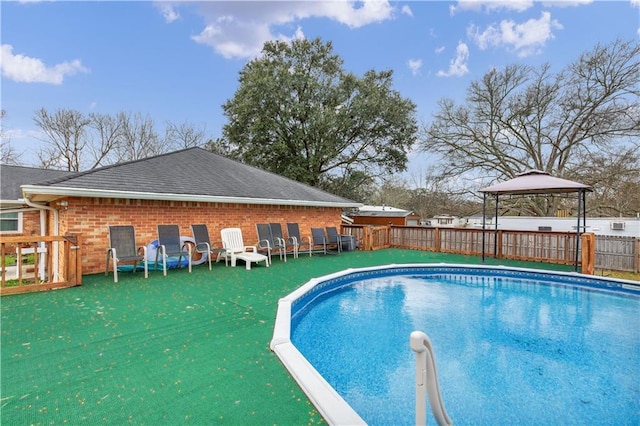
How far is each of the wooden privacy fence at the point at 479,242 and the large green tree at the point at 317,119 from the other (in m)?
8.30

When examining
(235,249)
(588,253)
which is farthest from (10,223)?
(588,253)

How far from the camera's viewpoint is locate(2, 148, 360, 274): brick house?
287 inches

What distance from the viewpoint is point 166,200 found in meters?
8.65

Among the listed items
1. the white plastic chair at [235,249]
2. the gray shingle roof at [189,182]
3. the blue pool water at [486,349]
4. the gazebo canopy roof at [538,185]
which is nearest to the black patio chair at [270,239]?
the white plastic chair at [235,249]

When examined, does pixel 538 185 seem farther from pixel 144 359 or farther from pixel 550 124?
pixel 550 124

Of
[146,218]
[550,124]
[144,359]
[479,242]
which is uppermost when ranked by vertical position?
[550,124]

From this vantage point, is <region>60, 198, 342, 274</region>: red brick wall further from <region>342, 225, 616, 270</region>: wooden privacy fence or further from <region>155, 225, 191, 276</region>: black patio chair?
<region>342, 225, 616, 270</region>: wooden privacy fence

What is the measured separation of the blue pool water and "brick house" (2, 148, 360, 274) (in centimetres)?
436

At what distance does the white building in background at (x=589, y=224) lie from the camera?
1209 centimetres

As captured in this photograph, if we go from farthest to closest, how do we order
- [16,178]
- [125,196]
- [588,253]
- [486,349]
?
[16,178], [588,253], [125,196], [486,349]

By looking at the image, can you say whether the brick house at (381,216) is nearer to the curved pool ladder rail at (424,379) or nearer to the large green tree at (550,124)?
the large green tree at (550,124)

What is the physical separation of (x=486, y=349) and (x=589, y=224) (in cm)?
1269

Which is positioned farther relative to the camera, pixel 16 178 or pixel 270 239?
pixel 16 178

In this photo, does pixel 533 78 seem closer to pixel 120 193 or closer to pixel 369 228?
pixel 369 228
